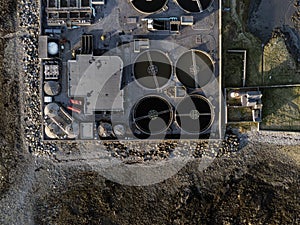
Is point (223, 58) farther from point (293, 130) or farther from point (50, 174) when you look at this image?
point (50, 174)

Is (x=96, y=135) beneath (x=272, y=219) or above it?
above

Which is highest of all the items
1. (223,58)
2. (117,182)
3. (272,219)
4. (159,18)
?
(159,18)

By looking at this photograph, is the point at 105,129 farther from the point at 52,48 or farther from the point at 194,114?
the point at 52,48

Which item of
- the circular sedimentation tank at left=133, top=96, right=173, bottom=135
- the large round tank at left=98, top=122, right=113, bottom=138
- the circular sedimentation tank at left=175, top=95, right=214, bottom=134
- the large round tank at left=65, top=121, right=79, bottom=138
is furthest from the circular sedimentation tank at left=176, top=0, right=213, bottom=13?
the large round tank at left=65, top=121, right=79, bottom=138

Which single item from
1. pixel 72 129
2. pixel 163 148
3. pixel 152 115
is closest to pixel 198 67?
pixel 152 115

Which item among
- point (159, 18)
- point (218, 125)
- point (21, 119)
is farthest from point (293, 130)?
point (21, 119)

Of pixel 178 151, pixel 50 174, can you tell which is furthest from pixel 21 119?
pixel 178 151
